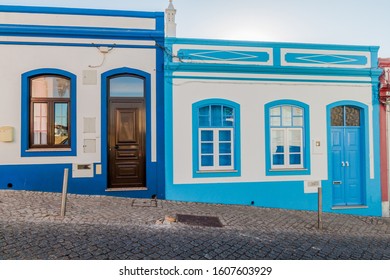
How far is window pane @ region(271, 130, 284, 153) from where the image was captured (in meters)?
7.12

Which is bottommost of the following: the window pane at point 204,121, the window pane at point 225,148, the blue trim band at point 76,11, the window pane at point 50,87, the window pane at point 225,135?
the window pane at point 225,148

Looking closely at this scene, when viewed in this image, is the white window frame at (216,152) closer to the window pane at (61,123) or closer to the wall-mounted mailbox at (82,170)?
the wall-mounted mailbox at (82,170)

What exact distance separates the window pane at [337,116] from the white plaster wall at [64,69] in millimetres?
5398

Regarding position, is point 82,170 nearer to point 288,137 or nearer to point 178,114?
point 178,114

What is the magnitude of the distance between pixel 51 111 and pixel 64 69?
1180 mm

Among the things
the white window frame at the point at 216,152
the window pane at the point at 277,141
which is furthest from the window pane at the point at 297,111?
the white window frame at the point at 216,152

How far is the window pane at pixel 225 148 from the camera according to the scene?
6.94 m

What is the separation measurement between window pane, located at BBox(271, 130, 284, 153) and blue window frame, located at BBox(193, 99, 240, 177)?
1102 mm

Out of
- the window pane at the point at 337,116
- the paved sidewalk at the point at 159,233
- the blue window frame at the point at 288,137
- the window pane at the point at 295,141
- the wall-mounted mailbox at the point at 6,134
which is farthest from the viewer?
the window pane at the point at 337,116

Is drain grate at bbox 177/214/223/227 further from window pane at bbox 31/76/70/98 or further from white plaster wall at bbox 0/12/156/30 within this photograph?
white plaster wall at bbox 0/12/156/30

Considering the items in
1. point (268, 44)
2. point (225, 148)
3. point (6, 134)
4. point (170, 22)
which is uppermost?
point (170, 22)

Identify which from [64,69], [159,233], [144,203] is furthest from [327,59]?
[64,69]

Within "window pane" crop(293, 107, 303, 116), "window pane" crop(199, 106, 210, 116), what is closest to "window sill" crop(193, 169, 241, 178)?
"window pane" crop(199, 106, 210, 116)

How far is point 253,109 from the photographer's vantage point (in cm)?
696
